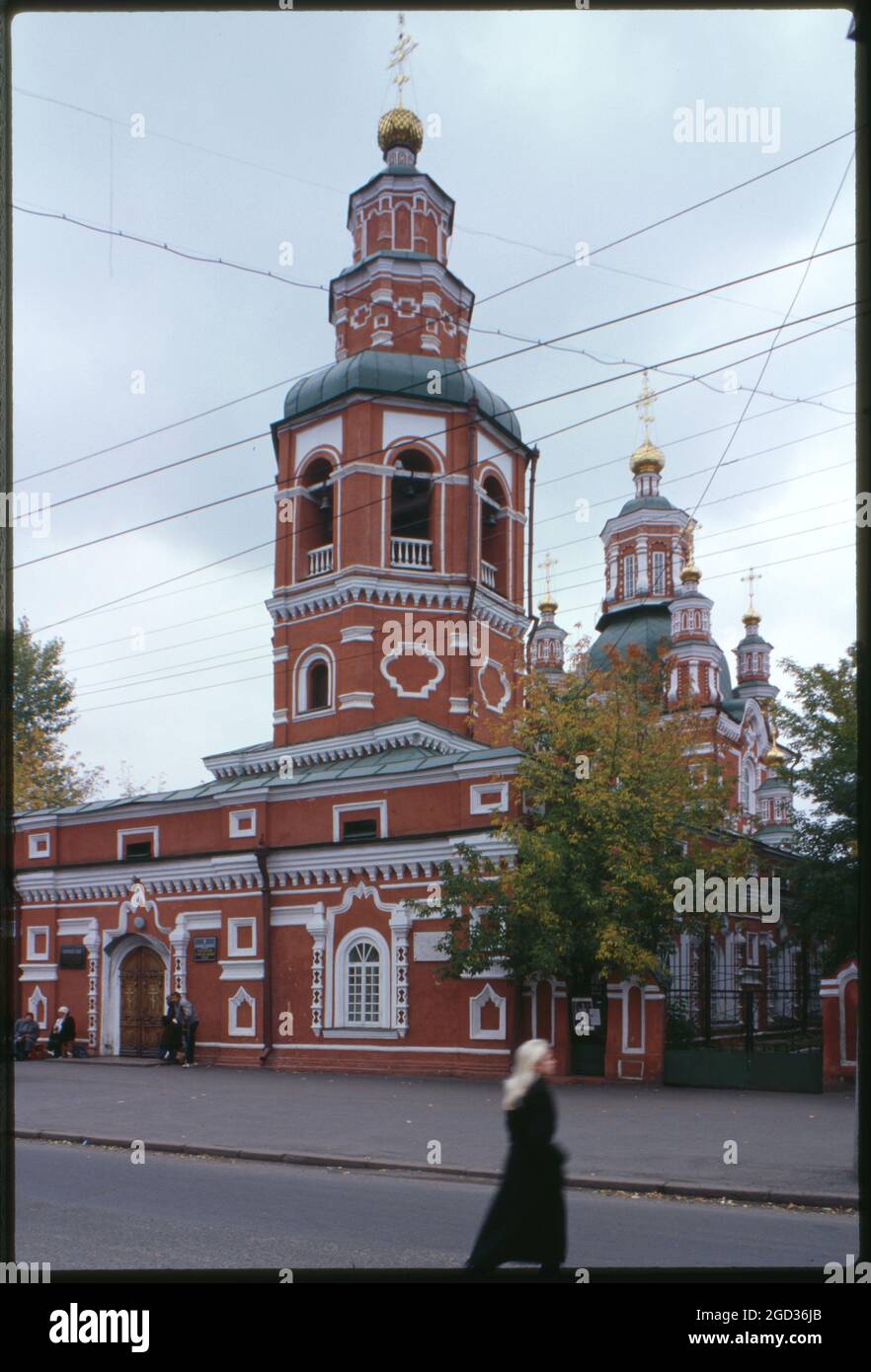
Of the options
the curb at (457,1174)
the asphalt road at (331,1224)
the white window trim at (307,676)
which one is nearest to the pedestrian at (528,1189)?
the asphalt road at (331,1224)

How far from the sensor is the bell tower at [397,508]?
27.9m

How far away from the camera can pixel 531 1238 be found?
20.4ft

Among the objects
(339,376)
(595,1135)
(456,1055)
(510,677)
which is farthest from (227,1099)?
(339,376)

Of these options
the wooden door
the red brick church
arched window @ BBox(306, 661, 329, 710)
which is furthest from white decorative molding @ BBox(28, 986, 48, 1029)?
arched window @ BBox(306, 661, 329, 710)

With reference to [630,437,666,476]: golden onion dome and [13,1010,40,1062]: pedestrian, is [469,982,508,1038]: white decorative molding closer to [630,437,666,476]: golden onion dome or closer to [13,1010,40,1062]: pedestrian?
[13,1010,40,1062]: pedestrian

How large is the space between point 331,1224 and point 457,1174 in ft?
10.9

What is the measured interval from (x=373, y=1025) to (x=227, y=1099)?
17.3 ft

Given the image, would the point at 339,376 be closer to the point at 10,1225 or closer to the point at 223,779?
the point at 223,779

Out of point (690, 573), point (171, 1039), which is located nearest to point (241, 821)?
point (171, 1039)

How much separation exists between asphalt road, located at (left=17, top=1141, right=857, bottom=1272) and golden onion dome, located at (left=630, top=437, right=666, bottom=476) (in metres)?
48.8

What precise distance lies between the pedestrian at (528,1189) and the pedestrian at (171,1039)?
791 inches

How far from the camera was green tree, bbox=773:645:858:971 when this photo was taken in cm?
1995

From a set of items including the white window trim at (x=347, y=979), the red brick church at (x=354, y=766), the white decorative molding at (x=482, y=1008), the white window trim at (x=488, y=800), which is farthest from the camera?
the red brick church at (x=354, y=766)

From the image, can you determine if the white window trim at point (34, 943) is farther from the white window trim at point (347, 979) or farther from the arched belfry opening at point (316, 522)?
the arched belfry opening at point (316, 522)
